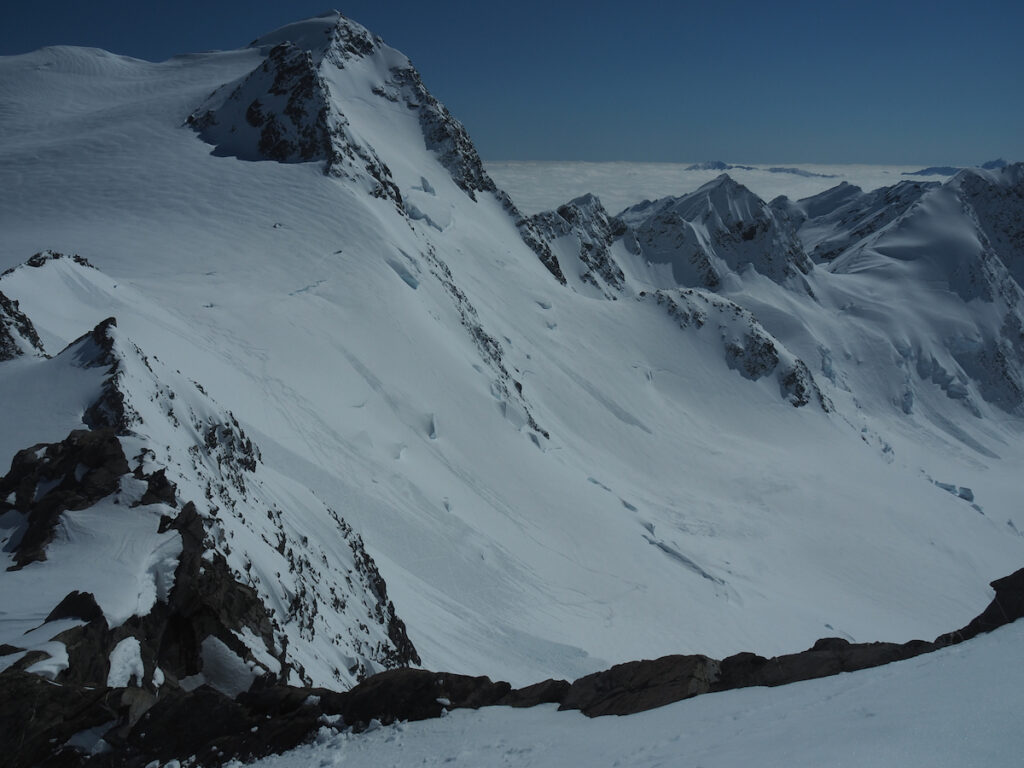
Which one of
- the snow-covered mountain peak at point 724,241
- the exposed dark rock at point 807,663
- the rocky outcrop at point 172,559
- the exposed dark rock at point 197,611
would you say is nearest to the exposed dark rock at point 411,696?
the rocky outcrop at point 172,559

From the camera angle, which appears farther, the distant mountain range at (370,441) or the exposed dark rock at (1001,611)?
the distant mountain range at (370,441)

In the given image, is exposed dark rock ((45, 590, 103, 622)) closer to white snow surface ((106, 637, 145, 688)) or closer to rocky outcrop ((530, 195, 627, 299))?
white snow surface ((106, 637, 145, 688))

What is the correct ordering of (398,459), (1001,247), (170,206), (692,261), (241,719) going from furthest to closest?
1. (1001,247)
2. (692,261)
3. (170,206)
4. (398,459)
5. (241,719)

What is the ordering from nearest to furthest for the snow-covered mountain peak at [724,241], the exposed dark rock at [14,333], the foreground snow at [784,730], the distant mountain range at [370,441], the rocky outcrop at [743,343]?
1. the foreground snow at [784,730]
2. the distant mountain range at [370,441]
3. the exposed dark rock at [14,333]
4. the rocky outcrop at [743,343]
5. the snow-covered mountain peak at [724,241]

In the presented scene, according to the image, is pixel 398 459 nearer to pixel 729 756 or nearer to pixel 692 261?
pixel 729 756

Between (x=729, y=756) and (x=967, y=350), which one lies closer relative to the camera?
(x=729, y=756)

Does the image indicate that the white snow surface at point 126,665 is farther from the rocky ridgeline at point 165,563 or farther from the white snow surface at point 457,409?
the white snow surface at point 457,409

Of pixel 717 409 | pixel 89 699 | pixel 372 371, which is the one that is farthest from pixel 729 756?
pixel 717 409

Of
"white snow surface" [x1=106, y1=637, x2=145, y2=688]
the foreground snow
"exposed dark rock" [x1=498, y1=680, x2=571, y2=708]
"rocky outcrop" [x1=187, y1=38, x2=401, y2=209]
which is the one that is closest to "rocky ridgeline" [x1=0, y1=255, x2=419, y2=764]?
"white snow surface" [x1=106, y1=637, x2=145, y2=688]
